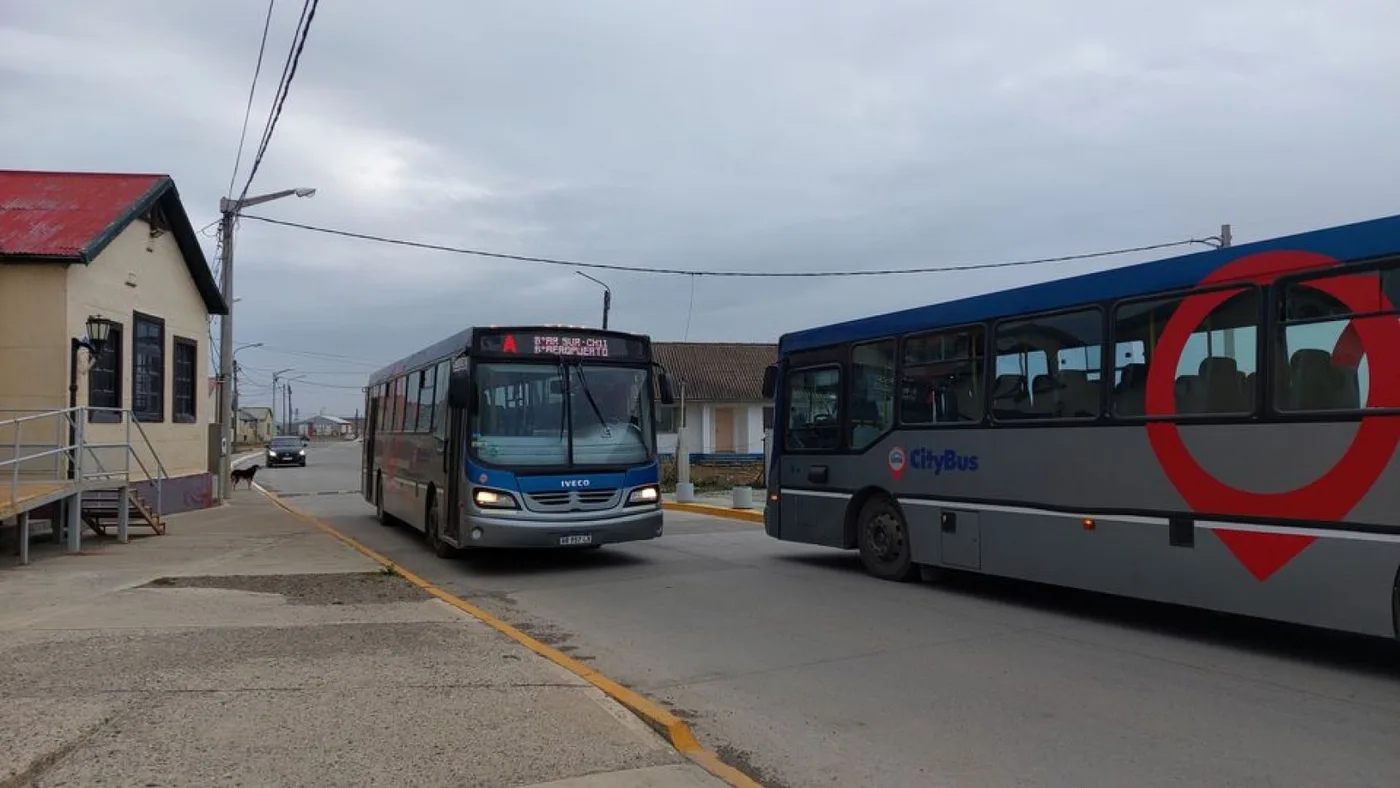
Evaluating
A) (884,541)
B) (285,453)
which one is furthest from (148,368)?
(285,453)

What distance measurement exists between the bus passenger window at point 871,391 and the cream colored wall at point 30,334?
12783 mm

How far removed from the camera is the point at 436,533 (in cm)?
1315

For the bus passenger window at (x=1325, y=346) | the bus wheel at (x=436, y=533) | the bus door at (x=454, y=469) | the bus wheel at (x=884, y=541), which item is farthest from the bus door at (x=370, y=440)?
the bus passenger window at (x=1325, y=346)

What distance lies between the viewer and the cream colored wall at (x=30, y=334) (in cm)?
1574

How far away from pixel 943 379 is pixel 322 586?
263 inches

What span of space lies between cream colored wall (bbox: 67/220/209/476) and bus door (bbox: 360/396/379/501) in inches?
148

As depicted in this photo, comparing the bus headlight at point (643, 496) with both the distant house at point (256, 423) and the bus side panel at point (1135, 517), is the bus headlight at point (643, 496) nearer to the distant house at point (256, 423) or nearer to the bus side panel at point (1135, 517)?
the bus side panel at point (1135, 517)

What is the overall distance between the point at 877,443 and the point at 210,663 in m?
6.84

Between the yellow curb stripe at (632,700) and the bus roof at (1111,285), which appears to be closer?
the yellow curb stripe at (632,700)

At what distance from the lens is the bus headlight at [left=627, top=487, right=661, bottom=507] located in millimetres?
11750

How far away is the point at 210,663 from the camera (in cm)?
642

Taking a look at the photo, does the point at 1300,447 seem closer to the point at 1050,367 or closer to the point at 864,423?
the point at 1050,367

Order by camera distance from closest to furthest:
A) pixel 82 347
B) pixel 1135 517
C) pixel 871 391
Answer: pixel 1135 517
pixel 871 391
pixel 82 347

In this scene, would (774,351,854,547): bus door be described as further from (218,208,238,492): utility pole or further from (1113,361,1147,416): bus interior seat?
(218,208,238,492): utility pole
